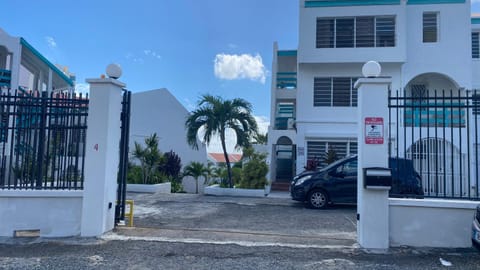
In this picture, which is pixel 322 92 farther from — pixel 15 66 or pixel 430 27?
pixel 15 66

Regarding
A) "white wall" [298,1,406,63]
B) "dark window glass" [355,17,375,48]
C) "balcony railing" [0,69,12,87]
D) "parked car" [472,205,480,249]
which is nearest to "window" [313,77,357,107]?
"white wall" [298,1,406,63]

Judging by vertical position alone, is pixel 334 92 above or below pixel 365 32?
below

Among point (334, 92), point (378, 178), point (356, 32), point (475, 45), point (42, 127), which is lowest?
point (378, 178)

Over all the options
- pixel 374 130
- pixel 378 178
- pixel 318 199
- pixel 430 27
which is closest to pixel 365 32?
pixel 430 27

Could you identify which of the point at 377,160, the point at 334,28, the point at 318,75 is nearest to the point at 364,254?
the point at 377,160

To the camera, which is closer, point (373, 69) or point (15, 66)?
point (373, 69)

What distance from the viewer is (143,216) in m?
8.88

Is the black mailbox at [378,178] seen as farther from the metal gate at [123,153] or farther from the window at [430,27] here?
the window at [430,27]

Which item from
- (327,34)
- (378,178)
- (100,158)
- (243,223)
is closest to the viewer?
(378,178)

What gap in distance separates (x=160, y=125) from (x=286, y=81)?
1036 centimetres

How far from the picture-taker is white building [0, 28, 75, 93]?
49.6ft

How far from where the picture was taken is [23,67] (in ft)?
62.8

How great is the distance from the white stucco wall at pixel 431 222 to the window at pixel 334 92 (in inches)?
467

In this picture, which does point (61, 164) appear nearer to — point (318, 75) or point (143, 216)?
point (143, 216)
